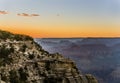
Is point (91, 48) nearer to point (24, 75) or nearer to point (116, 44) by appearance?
point (116, 44)

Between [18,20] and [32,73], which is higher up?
[18,20]

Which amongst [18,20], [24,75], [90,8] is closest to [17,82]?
[24,75]

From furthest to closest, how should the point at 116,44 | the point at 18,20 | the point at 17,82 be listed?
the point at 116,44 → the point at 18,20 → the point at 17,82

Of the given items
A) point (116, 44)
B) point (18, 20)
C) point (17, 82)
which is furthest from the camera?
point (116, 44)

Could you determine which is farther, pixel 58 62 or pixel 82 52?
pixel 82 52

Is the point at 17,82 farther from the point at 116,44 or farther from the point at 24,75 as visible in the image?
the point at 116,44

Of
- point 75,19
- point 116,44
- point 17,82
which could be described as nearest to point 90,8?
point 75,19
